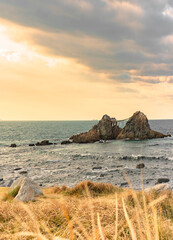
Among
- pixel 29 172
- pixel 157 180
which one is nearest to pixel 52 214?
pixel 157 180

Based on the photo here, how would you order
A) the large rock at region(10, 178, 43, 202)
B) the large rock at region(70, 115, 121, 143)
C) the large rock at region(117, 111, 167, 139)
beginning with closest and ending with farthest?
the large rock at region(10, 178, 43, 202)
the large rock at region(70, 115, 121, 143)
the large rock at region(117, 111, 167, 139)

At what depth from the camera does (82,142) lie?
184 ft

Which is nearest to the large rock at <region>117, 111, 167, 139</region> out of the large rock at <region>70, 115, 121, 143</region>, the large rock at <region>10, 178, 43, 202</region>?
the large rock at <region>70, 115, 121, 143</region>

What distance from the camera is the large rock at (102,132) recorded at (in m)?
58.3

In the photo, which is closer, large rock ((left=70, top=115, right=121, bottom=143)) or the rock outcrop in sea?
large rock ((left=70, top=115, right=121, bottom=143))

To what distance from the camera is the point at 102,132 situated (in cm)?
6141

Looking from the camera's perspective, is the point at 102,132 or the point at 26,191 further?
the point at 102,132

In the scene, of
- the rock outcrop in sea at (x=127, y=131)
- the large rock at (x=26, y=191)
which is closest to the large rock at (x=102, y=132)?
the rock outcrop in sea at (x=127, y=131)

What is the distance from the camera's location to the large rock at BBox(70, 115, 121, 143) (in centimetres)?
5826

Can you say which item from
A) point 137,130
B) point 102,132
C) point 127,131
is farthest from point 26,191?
point 137,130

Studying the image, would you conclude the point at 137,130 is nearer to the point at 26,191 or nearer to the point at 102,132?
the point at 102,132

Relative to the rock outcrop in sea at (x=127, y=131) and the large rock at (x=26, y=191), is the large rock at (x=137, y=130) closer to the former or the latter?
the rock outcrop in sea at (x=127, y=131)

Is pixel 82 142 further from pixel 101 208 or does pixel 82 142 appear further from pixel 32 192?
pixel 101 208

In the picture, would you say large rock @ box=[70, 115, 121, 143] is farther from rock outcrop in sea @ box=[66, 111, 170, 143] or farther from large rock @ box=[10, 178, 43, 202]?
large rock @ box=[10, 178, 43, 202]
